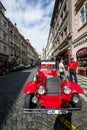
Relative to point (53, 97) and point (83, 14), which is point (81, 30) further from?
point (53, 97)

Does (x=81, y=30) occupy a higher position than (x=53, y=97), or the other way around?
(x=81, y=30)

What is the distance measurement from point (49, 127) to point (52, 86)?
1.54 metres

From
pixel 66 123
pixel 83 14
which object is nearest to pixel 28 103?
pixel 66 123

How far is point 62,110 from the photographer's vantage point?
4043 millimetres

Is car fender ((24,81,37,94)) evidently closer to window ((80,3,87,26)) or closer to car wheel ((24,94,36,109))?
car wheel ((24,94,36,109))

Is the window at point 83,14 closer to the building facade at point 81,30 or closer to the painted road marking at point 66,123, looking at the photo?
the building facade at point 81,30

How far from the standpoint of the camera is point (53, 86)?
501 centimetres

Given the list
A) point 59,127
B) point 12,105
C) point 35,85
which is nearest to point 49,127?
point 59,127

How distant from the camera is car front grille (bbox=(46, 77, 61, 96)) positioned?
16.1 feet

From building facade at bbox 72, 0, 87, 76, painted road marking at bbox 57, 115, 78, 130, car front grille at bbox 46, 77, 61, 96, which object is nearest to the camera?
painted road marking at bbox 57, 115, 78, 130

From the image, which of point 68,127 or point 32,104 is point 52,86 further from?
point 68,127

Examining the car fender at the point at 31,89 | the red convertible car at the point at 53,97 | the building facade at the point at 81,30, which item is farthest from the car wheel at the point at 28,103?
the building facade at the point at 81,30

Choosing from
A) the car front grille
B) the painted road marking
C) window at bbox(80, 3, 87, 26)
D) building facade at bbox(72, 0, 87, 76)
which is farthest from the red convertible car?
window at bbox(80, 3, 87, 26)

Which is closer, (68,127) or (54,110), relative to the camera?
(68,127)
